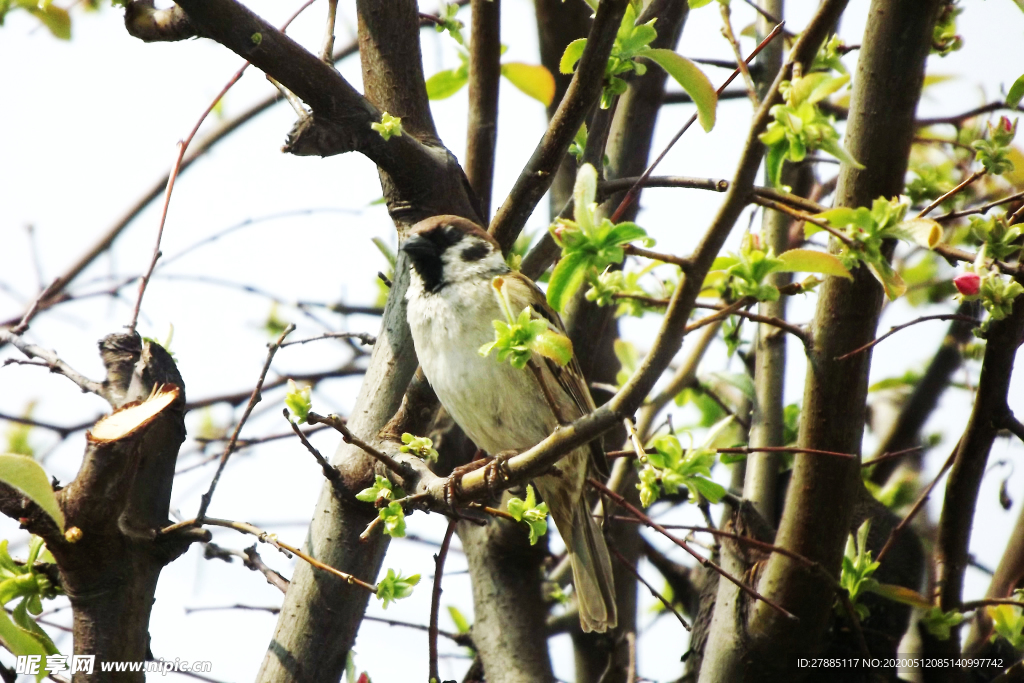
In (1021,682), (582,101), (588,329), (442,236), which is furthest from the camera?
(588,329)

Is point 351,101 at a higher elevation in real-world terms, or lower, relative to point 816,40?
higher

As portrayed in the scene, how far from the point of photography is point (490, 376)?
7.89ft

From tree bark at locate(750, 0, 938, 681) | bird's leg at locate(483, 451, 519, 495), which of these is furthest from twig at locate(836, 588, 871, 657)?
bird's leg at locate(483, 451, 519, 495)

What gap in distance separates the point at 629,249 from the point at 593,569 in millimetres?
1545

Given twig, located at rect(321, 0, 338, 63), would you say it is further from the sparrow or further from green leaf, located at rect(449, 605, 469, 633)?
green leaf, located at rect(449, 605, 469, 633)

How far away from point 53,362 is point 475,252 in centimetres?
117

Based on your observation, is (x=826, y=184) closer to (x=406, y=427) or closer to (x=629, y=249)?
(x=406, y=427)

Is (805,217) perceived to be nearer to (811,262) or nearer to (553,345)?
(811,262)

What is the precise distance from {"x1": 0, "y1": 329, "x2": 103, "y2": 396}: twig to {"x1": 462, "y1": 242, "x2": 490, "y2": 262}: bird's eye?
1039 mm

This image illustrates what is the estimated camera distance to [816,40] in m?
1.15

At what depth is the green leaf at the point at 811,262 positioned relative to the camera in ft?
4.27

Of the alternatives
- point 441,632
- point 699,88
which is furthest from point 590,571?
point 699,88

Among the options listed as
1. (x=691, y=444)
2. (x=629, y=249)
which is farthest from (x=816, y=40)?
(x=691, y=444)

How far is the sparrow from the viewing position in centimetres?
240
